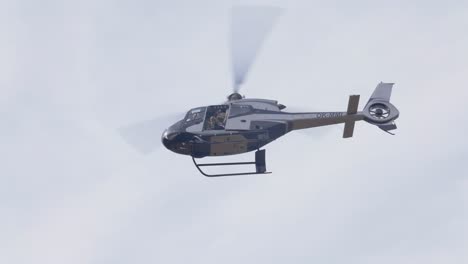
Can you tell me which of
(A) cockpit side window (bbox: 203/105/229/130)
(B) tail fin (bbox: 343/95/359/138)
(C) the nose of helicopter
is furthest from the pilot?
(B) tail fin (bbox: 343/95/359/138)

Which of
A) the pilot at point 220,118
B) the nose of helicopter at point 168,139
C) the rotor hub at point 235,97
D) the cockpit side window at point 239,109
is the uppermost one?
the rotor hub at point 235,97

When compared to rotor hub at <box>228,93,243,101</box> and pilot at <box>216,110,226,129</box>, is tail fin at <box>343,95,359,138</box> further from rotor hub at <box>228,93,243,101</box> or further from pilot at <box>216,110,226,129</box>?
pilot at <box>216,110,226,129</box>

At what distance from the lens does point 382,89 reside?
31453 millimetres

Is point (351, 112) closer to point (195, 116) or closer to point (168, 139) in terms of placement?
point (195, 116)

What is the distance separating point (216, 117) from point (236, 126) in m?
0.75

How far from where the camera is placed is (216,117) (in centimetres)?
2933

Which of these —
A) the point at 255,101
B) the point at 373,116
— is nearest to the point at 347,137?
the point at 373,116

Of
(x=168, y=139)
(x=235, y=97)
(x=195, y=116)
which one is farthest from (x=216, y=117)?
(x=168, y=139)

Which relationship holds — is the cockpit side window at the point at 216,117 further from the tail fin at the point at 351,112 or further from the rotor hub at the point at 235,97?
the tail fin at the point at 351,112

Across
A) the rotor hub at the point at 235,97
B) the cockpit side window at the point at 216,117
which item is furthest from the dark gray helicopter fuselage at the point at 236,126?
the rotor hub at the point at 235,97

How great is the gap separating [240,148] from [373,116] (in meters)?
4.17

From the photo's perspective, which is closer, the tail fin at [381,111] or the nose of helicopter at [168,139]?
the nose of helicopter at [168,139]

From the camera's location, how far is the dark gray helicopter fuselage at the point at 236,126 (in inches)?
1138

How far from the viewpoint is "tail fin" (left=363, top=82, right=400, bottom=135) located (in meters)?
30.1
